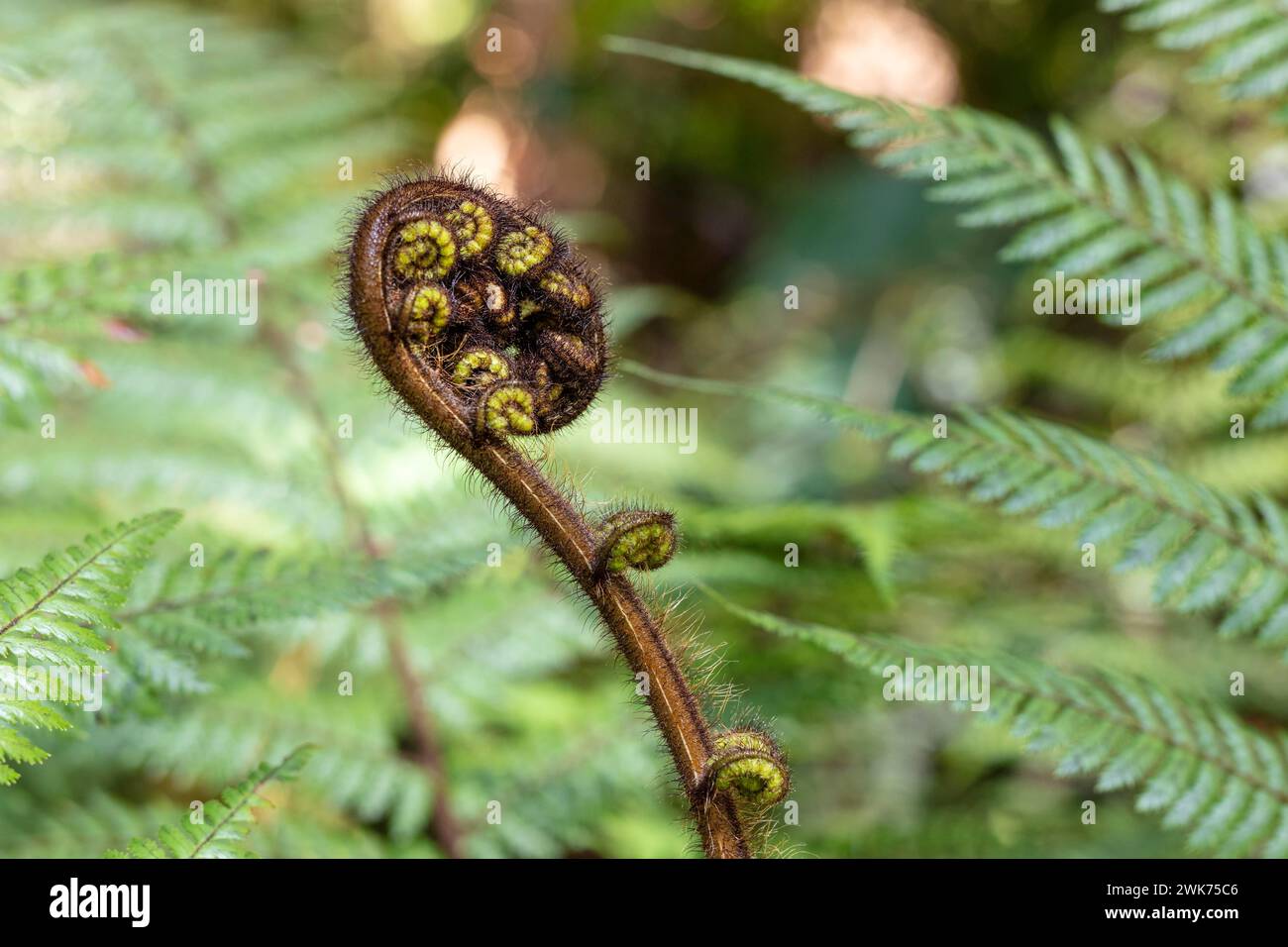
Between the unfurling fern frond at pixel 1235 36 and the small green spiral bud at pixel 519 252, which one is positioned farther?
the unfurling fern frond at pixel 1235 36

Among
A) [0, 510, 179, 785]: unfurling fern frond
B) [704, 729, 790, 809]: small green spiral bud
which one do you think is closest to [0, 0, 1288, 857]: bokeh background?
[0, 510, 179, 785]: unfurling fern frond

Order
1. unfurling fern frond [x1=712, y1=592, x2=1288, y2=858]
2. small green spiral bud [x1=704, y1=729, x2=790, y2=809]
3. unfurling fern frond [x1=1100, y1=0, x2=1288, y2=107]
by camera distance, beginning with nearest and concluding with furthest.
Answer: small green spiral bud [x1=704, y1=729, x2=790, y2=809], unfurling fern frond [x1=712, y1=592, x2=1288, y2=858], unfurling fern frond [x1=1100, y1=0, x2=1288, y2=107]

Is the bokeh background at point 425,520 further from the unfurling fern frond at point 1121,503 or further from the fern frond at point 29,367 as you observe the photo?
the unfurling fern frond at point 1121,503

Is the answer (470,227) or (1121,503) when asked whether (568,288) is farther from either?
(1121,503)

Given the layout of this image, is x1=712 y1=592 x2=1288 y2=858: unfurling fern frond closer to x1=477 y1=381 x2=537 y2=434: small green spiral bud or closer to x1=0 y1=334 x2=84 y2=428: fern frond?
x1=477 y1=381 x2=537 y2=434: small green spiral bud

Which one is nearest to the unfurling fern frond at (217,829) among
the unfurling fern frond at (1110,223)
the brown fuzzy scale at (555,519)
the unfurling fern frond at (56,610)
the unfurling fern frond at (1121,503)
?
the unfurling fern frond at (56,610)

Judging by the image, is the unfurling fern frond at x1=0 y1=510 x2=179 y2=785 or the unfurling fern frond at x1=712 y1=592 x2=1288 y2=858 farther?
the unfurling fern frond at x1=712 y1=592 x2=1288 y2=858
